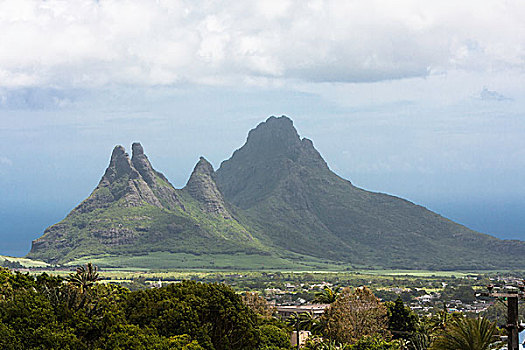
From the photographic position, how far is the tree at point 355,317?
256 ft

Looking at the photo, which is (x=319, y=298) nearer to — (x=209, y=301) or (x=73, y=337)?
(x=209, y=301)

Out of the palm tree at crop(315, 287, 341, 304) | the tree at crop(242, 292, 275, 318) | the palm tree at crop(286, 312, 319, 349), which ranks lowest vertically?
the palm tree at crop(286, 312, 319, 349)

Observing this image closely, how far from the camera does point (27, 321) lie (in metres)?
51.5

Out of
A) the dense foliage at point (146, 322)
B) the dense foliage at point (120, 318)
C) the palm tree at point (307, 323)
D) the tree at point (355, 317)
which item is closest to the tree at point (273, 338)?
the dense foliage at point (146, 322)

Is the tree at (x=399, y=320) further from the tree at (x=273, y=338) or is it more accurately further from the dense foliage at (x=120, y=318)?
the dense foliage at (x=120, y=318)

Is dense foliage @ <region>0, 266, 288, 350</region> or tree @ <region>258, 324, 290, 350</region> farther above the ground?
dense foliage @ <region>0, 266, 288, 350</region>

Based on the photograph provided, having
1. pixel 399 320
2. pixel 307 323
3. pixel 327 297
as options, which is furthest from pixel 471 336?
pixel 327 297

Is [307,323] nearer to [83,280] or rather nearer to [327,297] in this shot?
[327,297]

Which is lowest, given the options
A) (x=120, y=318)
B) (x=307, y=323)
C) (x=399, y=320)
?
(x=307, y=323)

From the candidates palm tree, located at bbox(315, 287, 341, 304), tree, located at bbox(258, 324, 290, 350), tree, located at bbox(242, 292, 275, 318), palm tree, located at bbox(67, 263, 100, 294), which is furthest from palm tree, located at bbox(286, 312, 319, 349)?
palm tree, located at bbox(67, 263, 100, 294)

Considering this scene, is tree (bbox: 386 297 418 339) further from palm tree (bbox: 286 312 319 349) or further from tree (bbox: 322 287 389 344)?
palm tree (bbox: 286 312 319 349)

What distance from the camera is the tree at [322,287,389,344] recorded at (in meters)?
78.1

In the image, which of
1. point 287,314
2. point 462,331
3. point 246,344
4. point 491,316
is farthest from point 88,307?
point 491,316

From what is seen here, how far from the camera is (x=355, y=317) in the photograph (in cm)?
7838
